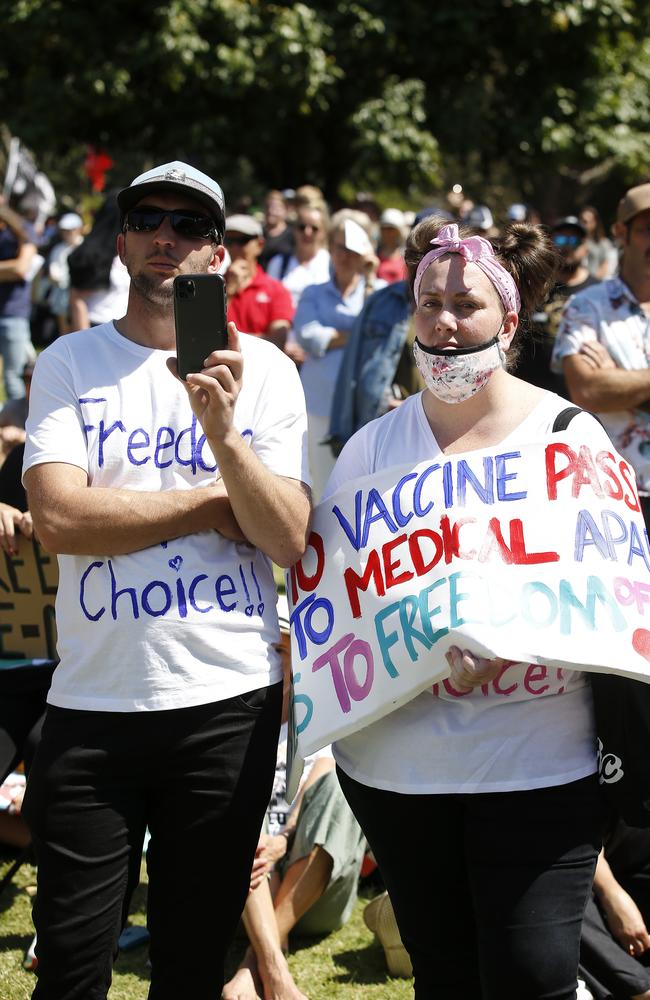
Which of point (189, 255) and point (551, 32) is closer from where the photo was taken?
point (189, 255)

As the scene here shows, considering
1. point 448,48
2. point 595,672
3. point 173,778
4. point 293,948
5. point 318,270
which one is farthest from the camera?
point 448,48

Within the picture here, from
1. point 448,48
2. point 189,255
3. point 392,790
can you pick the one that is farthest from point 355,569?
Answer: point 448,48

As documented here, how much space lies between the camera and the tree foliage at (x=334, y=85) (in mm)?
20312

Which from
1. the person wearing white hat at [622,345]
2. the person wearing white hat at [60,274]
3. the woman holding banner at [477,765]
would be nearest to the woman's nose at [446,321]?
the woman holding banner at [477,765]

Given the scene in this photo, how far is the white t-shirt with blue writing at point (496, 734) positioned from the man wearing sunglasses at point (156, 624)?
30 centimetres

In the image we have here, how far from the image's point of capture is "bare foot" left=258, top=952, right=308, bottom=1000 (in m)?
3.48

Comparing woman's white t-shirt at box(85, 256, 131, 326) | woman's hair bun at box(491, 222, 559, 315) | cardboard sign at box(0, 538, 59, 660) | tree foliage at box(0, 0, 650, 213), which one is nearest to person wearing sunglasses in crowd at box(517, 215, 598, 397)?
woman's hair bun at box(491, 222, 559, 315)

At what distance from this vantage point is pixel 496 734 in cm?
233

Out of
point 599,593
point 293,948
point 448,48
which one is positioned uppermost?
point 448,48

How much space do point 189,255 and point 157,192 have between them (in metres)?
0.16

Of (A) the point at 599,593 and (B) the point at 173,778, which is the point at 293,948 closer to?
(B) the point at 173,778

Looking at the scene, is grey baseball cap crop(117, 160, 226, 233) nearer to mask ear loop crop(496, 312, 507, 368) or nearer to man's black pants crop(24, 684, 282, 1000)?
mask ear loop crop(496, 312, 507, 368)

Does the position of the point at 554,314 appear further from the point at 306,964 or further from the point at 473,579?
the point at 473,579

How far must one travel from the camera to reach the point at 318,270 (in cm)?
878
